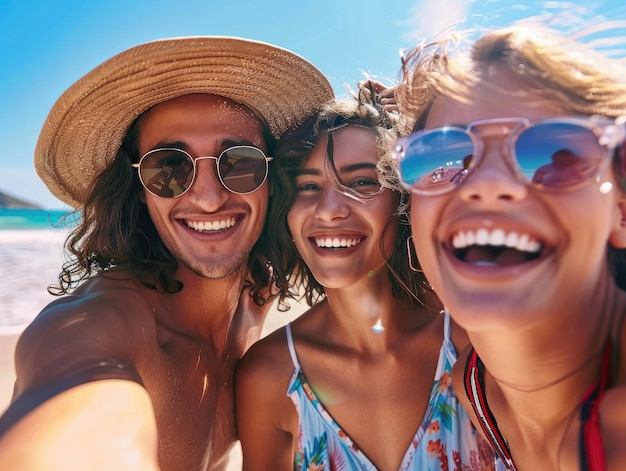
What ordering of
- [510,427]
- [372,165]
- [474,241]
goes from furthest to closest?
→ [372,165]
[510,427]
[474,241]

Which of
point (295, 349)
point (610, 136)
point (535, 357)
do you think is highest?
point (610, 136)

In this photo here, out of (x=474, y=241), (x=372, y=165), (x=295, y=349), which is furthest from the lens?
(x=295, y=349)

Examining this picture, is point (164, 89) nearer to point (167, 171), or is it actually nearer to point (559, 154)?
point (167, 171)

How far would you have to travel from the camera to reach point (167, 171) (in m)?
2.53

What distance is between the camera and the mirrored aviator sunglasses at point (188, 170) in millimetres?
2523

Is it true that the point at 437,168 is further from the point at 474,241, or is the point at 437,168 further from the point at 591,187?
the point at 591,187

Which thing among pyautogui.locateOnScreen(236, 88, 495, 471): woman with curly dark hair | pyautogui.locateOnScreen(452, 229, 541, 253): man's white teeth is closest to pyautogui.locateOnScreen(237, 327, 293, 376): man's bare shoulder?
pyautogui.locateOnScreen(236, 88, 495, 471): woman with curly dark hair

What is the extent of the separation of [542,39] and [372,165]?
1.16 meters

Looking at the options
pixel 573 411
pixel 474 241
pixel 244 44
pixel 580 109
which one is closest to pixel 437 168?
pixel 474 241

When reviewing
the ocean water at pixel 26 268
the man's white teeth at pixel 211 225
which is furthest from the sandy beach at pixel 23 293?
the man's white teeth at pixel 211 225

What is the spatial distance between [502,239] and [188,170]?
1.80m

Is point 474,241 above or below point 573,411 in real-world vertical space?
above

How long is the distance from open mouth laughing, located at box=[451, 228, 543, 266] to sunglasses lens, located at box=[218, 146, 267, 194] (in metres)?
1.45

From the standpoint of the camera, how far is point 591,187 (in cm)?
117
